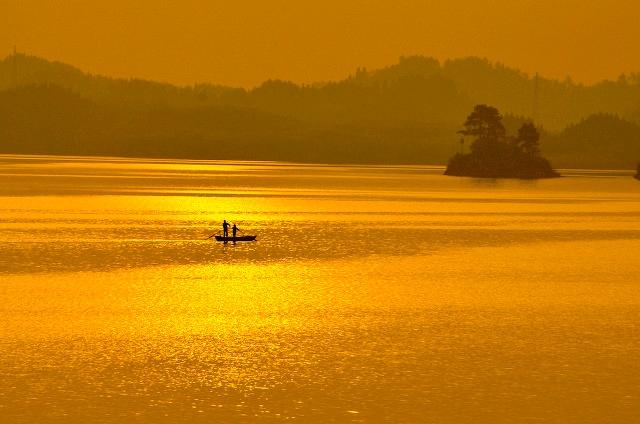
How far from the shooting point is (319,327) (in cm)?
4159

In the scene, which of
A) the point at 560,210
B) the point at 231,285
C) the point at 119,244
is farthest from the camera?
the point at 560,210

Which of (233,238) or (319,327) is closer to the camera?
(319,327)

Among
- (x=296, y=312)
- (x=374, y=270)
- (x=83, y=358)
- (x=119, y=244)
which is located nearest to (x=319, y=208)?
(x=119, y=244)

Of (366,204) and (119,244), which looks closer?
(119,244)

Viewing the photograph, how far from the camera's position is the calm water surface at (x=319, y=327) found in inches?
1137

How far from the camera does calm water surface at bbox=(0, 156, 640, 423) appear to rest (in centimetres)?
2889

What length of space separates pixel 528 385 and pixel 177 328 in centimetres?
1557

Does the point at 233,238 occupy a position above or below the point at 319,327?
above

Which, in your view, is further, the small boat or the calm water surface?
the small boat

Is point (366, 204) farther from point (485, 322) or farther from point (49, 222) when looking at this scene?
point (485, 322)

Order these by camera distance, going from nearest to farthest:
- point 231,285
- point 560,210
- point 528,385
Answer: point 528,385 < point 231,285 < point 560,210

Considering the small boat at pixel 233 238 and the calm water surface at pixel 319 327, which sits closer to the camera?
the calm water surface at pixel 319 327

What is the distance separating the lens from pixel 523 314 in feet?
150

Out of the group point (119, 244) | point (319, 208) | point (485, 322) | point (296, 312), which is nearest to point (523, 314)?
point (485, 322)
